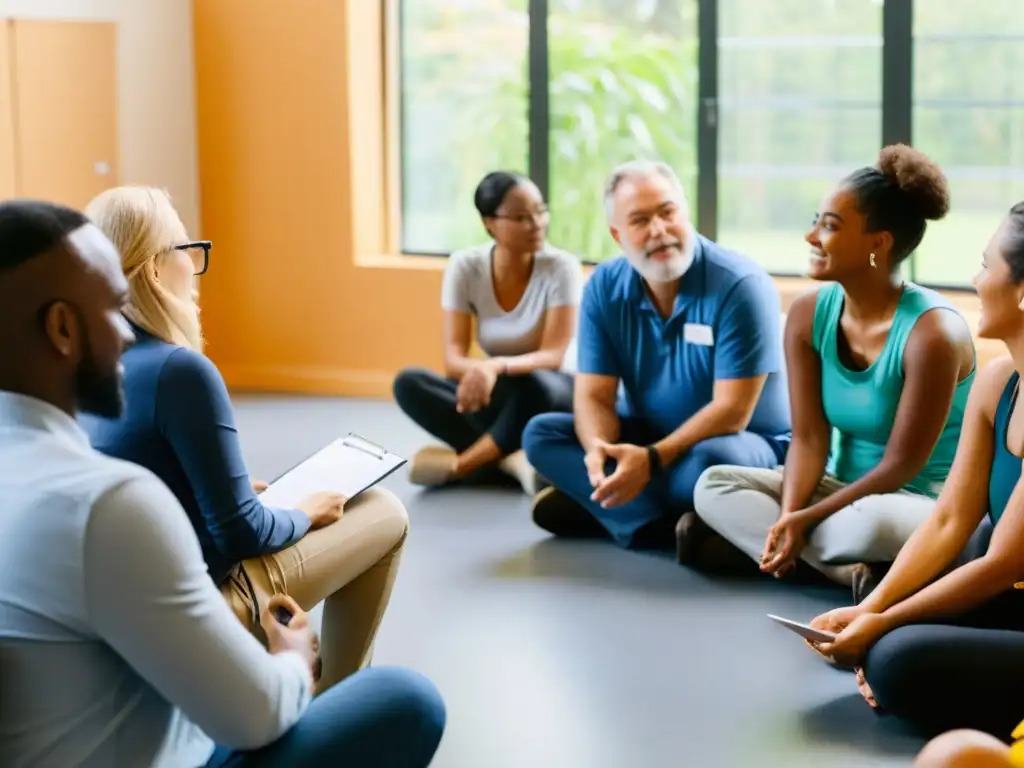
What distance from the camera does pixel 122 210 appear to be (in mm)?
2572

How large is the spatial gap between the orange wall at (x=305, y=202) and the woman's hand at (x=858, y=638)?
13.8 feet

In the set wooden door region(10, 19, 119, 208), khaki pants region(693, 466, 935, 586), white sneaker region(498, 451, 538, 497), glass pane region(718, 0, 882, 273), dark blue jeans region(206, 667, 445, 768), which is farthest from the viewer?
wooden door region(10, 19, 119, 208)

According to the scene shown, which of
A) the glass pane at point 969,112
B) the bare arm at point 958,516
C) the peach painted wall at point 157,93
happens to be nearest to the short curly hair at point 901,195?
the bare arm at point 958,516

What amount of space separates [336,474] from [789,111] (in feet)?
12.7

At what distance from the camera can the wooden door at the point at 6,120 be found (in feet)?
21.6

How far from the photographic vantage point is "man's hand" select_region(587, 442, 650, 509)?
4.20 m

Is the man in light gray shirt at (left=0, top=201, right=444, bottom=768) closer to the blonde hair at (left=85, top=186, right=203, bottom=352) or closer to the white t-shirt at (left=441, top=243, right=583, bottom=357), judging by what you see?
the blonde hair at (left=85, top=186, right=203, bottom=352)

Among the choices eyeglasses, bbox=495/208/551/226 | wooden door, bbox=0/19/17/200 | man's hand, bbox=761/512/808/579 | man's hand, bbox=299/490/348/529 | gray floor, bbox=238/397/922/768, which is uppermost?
wooden door, bbox=0/19/17/200

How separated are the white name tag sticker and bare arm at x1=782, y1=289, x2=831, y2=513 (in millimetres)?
469

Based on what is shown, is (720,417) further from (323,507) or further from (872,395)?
(323,507)

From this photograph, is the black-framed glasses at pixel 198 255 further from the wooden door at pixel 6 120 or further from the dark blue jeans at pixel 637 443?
the wooden door at pixel 6 120

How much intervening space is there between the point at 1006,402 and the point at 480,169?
4632 millimetres

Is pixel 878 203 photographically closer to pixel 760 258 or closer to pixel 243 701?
pixel 243 701

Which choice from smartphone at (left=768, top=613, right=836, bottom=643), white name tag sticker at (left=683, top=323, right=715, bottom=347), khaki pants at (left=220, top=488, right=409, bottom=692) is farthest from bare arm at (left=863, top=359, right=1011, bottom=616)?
white name tag sticker at (left=683, top=323, right=715, bottom=347)
